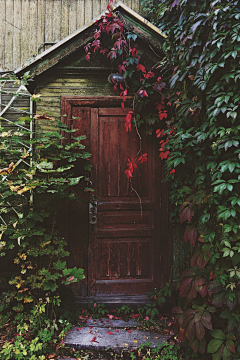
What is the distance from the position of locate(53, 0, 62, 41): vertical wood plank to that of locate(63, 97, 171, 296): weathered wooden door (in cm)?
157

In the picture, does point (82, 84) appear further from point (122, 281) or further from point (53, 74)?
point (122, 281)

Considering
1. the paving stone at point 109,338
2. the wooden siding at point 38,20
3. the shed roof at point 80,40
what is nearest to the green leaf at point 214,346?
the paving stone at point 109,338

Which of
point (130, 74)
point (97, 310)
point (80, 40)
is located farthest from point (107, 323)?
point (80, 40)

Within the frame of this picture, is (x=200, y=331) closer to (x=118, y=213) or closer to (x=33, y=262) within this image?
(x=118, y=213)

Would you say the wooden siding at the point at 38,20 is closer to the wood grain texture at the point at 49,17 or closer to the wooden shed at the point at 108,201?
the wood grain texture at the point at 49,17

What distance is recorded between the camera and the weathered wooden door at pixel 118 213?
3613 millimetres

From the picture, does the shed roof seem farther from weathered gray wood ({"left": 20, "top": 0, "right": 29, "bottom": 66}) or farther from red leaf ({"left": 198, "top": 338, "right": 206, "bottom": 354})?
red leaf ({"left": 198, "top": 338, "right": 206, "bottom": 354})

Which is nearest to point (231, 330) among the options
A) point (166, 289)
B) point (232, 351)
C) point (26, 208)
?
point (232, 351)

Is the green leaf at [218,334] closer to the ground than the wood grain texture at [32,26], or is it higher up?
closer to the ground

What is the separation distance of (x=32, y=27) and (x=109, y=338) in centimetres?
490

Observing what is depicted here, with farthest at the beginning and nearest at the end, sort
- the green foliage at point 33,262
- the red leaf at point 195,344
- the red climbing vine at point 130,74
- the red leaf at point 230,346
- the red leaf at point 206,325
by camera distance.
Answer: the red climbing vine at point 130,74 < the green foliage at point 33,262 < the red leaf at point 195,344 < the red leaf at point 206,325 < the red leaf at point 230,346

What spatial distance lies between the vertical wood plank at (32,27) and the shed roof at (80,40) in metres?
1.20

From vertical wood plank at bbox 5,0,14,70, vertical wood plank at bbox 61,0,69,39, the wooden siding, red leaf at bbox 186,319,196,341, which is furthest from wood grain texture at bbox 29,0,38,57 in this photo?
red leaf at bbox 186,319,196,341

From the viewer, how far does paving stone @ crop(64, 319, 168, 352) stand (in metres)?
2.81
